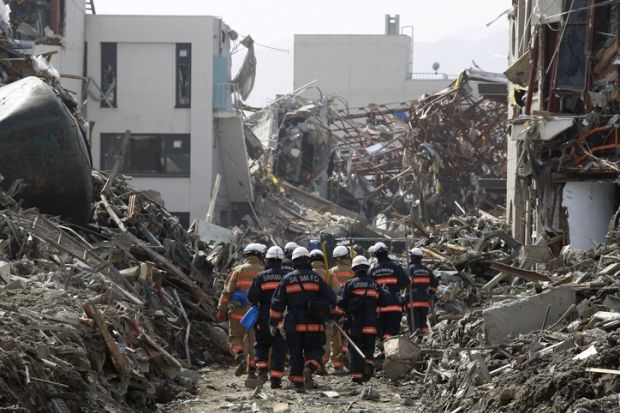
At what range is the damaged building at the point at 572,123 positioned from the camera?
23.1 m

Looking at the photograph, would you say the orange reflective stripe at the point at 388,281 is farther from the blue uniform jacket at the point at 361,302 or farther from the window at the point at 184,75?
the window at the point at 184,75

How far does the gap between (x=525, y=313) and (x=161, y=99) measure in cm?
3124

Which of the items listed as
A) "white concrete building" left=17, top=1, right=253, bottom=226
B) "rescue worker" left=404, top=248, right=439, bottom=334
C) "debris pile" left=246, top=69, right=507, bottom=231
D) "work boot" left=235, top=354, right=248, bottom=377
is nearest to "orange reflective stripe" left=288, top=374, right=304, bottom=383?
"work boot" left=235, top=354, right=248, bottom=377

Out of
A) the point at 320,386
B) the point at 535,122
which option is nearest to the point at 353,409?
the point at 320,386

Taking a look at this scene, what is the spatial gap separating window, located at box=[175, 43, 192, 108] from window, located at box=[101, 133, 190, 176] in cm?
127

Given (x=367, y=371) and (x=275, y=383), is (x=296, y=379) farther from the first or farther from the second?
(x=367, y=371)

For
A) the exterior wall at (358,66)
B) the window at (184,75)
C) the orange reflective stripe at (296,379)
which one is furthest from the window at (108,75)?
the exterior wall at (358,66)

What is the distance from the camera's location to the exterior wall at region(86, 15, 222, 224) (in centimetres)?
4347

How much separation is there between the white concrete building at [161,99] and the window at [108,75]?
0.12ft

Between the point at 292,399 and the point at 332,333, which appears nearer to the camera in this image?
the point at 292,399

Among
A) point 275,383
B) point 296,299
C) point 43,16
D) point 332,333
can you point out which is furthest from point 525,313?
point 43,16

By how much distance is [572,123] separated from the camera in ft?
75.3

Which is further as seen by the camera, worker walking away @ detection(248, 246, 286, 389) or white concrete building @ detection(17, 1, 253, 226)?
white concrete building @ detection(17, 1, 253, 226)

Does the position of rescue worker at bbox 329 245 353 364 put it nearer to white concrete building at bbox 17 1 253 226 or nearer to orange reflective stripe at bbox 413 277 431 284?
orange reflective stripe at bbox 413 277 431 284
